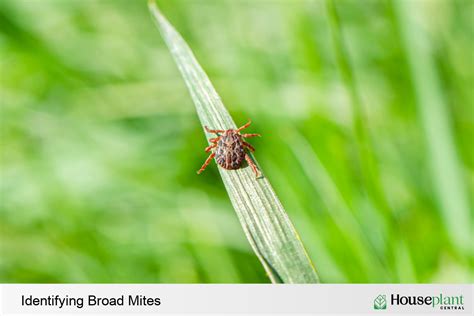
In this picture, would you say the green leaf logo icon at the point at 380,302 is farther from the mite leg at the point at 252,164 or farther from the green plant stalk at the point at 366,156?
the mite leg at the point at 252,164

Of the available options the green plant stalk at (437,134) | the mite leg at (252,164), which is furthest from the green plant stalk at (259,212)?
the green plant stalk at (437,134)

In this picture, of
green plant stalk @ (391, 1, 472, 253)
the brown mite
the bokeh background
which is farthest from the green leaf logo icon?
the brown mite

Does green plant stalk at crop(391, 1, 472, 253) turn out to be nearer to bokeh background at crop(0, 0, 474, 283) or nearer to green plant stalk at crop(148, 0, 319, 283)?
bokeh background at crop(0, 0, 474, 283)

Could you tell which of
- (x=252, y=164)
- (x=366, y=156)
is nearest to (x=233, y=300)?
(x=252, y=164)

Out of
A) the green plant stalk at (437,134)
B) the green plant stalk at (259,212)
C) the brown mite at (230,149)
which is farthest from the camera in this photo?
the green plant stalk at (437,134)

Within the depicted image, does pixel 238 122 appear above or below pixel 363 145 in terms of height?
above

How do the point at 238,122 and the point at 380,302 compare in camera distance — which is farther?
the point at 238,122

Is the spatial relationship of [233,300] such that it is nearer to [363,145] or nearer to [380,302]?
[380,302]
